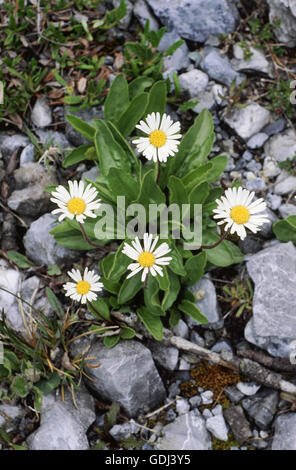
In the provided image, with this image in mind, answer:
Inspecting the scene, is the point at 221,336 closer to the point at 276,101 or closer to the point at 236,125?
the point at 236,125

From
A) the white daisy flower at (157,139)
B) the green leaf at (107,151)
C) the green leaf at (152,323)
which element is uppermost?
the white daisy flower at (157,139)

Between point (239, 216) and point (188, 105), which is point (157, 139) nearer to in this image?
point (239, 216)

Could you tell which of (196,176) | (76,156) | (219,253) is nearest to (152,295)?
(219,253)

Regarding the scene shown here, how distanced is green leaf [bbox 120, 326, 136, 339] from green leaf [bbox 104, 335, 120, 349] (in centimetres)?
4

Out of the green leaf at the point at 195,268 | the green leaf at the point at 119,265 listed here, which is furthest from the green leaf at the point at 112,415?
the green leaf at the point at 195,268

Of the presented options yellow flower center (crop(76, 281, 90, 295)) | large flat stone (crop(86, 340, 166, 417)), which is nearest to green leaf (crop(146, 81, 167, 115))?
yellow flower center (crop(76, 281, 90, 295))

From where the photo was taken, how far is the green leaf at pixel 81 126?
4.32 meters

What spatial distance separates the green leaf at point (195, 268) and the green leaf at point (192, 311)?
178mm

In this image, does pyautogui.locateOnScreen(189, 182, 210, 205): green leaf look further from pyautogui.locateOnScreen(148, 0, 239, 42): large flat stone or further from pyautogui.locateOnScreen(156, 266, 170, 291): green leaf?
pyautogui.locateOnScreen(148, 0, 239, 42): large flat stone

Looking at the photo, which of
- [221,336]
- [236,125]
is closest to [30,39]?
[236,125]

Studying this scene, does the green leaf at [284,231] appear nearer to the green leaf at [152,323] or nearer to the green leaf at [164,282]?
the green leaf at [164,282]

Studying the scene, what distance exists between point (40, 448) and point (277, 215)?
2784 mm

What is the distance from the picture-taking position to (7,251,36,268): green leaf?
4293 millimetres

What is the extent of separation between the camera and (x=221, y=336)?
4.20 m
